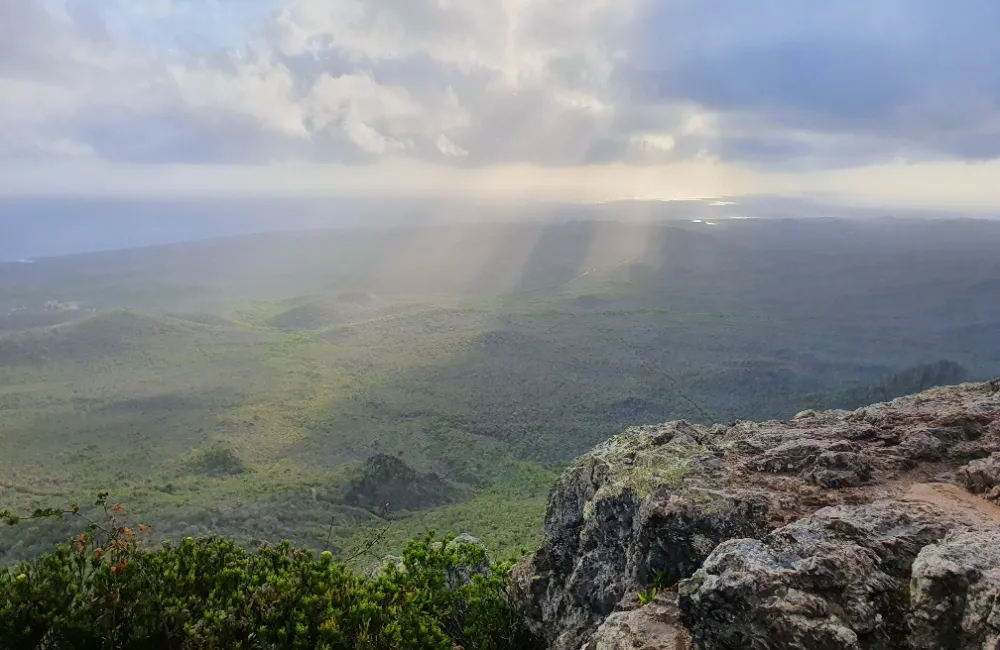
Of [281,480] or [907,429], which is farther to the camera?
[281,480]

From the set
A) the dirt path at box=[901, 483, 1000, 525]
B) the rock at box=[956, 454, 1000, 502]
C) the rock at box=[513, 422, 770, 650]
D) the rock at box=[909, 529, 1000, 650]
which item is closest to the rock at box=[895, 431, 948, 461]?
the rock at box=[956, 454, 1000, 502]

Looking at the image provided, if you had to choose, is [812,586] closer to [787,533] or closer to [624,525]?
[787,533]

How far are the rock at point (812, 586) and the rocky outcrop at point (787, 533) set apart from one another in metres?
0.02

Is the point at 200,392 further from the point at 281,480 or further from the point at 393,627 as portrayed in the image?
the point at 393,627

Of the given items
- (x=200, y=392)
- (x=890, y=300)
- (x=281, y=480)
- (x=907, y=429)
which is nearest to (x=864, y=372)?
(x=890, y=300)

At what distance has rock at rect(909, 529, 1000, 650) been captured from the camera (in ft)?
19.0

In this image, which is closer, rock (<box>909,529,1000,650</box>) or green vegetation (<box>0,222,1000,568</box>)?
rock (<box>909,529,1000,650</box>)

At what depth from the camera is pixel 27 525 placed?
1757 inches

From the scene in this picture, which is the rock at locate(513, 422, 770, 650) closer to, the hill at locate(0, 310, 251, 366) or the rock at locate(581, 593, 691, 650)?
the rock at locate(581, 593, 691, 650)

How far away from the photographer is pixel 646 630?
712 centimetres

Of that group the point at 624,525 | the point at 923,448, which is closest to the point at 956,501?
the point at 923,448

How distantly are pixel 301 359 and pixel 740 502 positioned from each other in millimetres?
120886

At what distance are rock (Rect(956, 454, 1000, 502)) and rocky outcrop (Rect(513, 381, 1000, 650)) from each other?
0.02 meters

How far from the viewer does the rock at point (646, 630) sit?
689 cm
